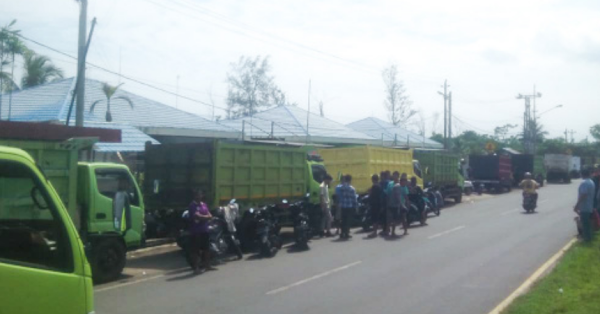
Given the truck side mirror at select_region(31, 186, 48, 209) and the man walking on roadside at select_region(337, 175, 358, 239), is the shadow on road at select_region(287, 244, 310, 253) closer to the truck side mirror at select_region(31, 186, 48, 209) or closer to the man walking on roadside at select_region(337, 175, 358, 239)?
the man walking on roadside at select_region(337, 175, 358, 239)

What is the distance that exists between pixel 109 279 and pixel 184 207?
3788 mm

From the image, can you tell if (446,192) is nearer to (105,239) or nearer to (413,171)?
(413,171)

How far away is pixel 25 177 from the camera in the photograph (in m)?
4.40

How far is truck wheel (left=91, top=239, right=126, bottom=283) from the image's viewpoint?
1245 cm

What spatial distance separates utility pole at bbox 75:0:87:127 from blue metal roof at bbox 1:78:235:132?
3953 mm

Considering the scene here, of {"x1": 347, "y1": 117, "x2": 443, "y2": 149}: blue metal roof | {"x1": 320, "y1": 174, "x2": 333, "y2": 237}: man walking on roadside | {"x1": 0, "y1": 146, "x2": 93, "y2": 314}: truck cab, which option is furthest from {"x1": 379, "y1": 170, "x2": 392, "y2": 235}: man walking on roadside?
{"x1": 347, "y1": 117, "x2": 443, "y2": 149}: blue metal roof

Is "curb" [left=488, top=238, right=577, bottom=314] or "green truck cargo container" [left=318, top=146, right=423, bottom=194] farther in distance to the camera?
"green truck cargo container" [left=318, top=146, right=423, bottom=194]

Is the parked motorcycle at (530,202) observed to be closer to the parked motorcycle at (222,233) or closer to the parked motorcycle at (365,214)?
the parked motorcycle at (365,214)

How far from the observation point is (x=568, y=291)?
1053 centimetres

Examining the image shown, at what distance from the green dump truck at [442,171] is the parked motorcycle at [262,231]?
15020 mm

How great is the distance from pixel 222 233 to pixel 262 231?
3.52 ft

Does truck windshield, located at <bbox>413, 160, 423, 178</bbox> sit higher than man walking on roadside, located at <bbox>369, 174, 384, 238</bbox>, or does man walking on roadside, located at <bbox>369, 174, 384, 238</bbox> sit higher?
truck windshield, located at <bbox>413, 160, 423, 178</bbox>

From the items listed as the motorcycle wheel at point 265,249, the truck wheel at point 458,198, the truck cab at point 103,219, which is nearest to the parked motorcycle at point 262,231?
the motorcycle wheel at point 265,249

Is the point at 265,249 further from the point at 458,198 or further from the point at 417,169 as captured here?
the point at 458,198
